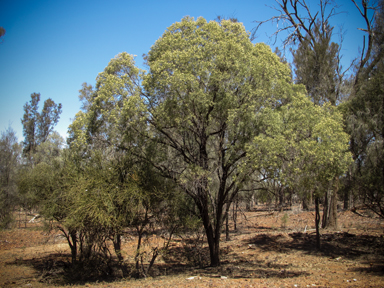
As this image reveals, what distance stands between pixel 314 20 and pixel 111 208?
17457 millimetres

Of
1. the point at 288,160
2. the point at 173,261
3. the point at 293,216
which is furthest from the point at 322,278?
the point at 293,216

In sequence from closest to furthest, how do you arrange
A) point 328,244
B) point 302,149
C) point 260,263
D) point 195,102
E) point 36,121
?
point 302,149
point 195,102
point 260,263
point 328,244
point 36,121

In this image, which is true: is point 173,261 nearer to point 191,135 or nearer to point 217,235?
point 217,235

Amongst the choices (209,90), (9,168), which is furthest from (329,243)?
(9,168)

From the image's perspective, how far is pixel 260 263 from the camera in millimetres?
11969

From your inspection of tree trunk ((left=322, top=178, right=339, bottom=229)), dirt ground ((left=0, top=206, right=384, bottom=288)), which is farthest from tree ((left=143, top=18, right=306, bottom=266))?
tree trunk ((left=322, top=178, right=339, bottom=229))

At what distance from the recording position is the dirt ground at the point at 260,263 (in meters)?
7.77

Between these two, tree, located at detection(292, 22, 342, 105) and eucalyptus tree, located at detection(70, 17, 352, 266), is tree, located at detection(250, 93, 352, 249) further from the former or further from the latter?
tree, located at detection(292, 22, 342, 105)

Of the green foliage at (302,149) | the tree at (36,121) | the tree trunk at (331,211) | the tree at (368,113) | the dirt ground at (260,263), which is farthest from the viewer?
the tree at (36,121)

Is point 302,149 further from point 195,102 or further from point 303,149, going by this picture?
point 195,102

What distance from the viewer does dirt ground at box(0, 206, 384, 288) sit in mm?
7770

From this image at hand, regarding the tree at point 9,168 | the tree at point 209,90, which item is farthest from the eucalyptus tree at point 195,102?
the tree at point 9,168

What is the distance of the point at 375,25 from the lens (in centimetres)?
1606

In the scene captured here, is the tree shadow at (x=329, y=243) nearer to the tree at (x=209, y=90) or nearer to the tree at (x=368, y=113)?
the tree at (x=368, y=113)
